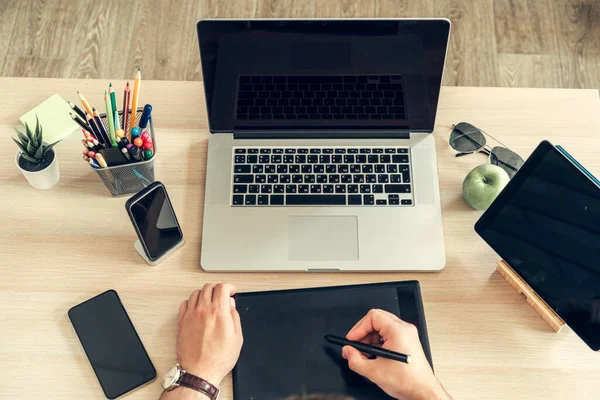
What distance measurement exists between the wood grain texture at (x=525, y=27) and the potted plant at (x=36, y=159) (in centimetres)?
172

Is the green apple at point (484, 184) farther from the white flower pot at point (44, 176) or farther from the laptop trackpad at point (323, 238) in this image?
the white flower pot at point (44, 176)

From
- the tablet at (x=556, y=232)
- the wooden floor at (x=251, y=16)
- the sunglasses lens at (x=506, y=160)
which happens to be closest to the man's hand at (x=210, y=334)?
the tablet at (x=556, y=232)

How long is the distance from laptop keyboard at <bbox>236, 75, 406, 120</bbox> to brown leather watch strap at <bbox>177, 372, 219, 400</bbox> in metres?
0.50

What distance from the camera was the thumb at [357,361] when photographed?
3.08 feet

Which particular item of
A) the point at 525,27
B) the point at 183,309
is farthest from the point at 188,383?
the point at 525,27

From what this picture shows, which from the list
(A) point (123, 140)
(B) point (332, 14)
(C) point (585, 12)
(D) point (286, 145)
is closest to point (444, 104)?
(D) point (286, 145)

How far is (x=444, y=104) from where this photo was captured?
1.24 metres

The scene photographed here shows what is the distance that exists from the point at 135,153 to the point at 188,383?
41 centimetres

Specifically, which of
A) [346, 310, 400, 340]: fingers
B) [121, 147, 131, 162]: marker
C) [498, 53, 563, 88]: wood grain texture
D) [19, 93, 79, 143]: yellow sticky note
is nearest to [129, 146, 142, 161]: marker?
[121, 147, 131, 162]: marker

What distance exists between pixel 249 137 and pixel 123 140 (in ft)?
0.83

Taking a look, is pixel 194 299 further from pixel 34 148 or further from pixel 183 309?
pixel 34 148

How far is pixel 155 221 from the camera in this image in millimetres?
1028

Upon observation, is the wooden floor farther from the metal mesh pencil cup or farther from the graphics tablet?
the graphics tablet

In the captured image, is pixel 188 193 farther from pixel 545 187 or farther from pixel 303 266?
pixel 545 187
